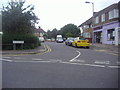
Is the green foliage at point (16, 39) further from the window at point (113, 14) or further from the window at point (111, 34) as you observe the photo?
the window at point (113, 14)

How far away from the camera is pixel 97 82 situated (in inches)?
240

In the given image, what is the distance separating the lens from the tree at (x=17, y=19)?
20719 millimetres

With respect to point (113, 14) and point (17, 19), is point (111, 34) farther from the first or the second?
point (17, 19)

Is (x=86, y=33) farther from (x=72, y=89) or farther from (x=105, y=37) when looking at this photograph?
(x=72, y=89)

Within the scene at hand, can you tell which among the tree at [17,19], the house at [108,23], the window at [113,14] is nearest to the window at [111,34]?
the house at [108,23]

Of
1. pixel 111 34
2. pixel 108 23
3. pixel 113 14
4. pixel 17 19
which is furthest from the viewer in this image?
pixel 108 23

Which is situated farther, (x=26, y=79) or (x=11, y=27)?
(x=11, y=27)

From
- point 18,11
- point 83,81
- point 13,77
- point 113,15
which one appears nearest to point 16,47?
point 18,11

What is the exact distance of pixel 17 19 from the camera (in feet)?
68.2

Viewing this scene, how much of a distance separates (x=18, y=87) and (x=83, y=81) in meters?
2.32

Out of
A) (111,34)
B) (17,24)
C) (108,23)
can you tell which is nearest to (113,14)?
(108,23)

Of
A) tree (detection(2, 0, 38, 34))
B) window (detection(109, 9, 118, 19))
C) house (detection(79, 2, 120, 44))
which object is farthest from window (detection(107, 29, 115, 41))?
tree (detection(2, 0, 38, 34))

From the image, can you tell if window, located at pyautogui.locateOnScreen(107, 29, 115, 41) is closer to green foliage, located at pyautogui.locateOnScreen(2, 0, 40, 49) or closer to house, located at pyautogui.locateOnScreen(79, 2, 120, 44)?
house, located at pyautogui.locateOnScreen(79, 2, 120, 44)

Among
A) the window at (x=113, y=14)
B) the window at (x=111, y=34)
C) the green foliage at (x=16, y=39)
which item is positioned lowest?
the green foliage at (x=16, y=39)
